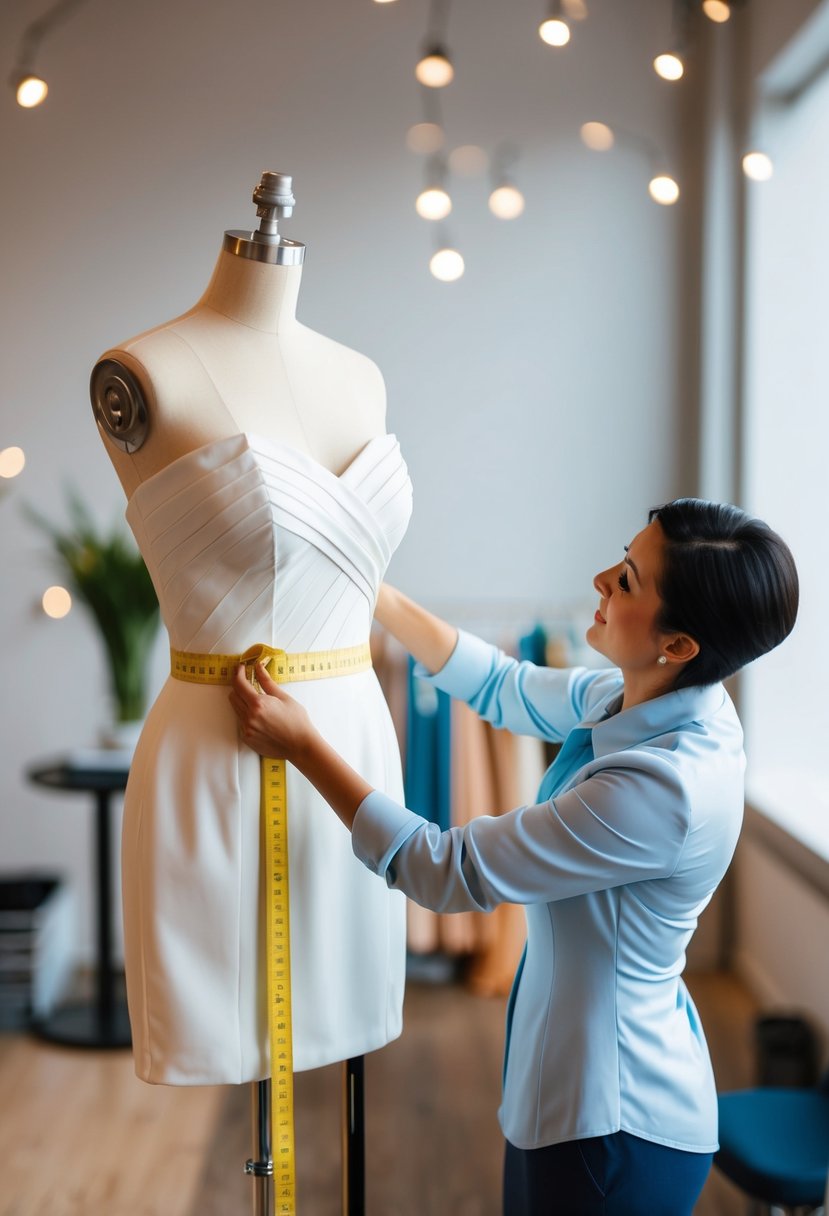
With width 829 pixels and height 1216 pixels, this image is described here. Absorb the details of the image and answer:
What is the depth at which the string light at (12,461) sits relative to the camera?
394 cm

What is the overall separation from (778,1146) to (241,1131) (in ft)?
4.55

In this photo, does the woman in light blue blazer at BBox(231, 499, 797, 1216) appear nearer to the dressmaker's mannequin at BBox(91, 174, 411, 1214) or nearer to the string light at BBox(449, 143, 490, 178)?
the dressmaker's mannequin at BBox(91, 174, 411, 1214)

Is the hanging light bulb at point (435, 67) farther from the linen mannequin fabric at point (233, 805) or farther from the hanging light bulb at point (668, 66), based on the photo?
the linen mannequin fabric at point (233, 805)

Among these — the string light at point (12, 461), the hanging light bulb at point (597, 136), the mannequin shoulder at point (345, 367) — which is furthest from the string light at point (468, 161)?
the mannequin shoulder at point (345, 367)

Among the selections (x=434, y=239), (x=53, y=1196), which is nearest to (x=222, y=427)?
(x=53, y=1196)


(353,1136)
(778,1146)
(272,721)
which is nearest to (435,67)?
(272,721)

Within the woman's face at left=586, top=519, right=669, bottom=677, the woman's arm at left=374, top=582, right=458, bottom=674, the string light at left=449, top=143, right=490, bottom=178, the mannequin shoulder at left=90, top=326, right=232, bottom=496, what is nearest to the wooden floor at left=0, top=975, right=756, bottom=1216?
the woman's arm at left=374, top=582, right=458, bottom=674

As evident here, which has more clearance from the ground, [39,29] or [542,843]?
[39,29]

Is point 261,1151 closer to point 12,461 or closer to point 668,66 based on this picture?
point 668,66

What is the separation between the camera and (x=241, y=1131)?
115 inches

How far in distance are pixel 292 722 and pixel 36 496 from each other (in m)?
2.80

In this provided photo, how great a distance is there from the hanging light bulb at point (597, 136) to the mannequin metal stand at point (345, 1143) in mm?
3180

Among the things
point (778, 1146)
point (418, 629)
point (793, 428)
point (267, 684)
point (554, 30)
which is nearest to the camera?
point (267, 684)

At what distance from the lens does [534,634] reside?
3.76 m
